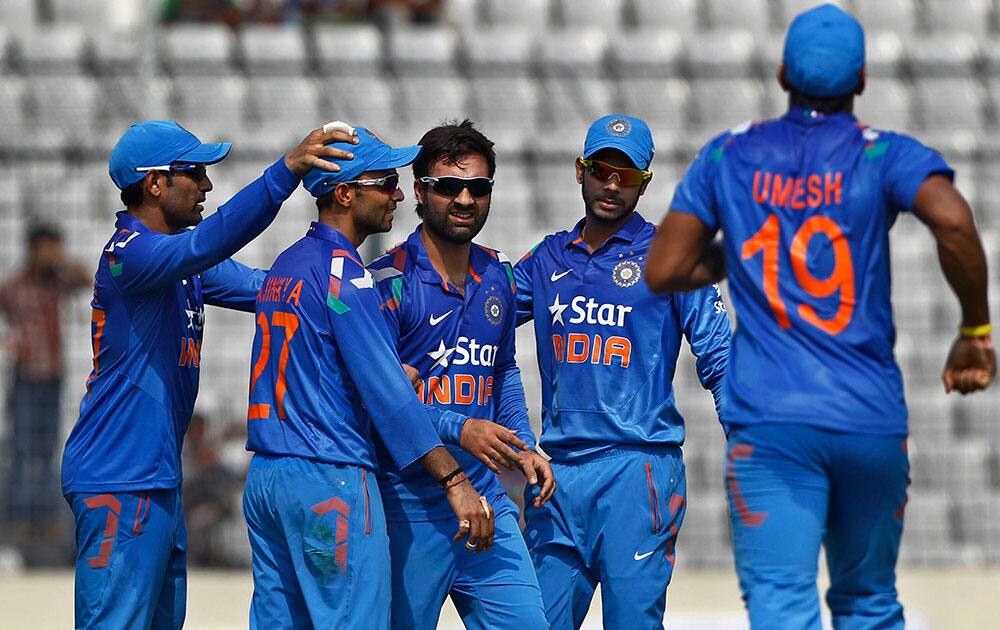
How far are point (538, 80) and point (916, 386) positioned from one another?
441 cm

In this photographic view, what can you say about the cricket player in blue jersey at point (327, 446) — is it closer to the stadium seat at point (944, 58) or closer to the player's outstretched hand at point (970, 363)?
the player's outstretched hand at point (970, 363)

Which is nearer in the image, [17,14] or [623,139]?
[623,139]

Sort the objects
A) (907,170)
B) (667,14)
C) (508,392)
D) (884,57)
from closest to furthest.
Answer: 1. (907,170)
2. (508,392)
3. (884,57)
4. (667,14)

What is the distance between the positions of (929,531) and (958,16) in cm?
590

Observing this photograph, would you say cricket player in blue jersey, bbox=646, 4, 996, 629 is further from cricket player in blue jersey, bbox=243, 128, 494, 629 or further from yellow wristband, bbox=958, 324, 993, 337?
cricket player in blue jersey, bbox=243, 128, 494, 629

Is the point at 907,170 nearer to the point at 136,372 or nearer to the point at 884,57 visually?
the point at 136,372

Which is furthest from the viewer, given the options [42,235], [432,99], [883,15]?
[883,15]

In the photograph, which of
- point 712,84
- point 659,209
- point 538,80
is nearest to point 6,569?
point 659,209

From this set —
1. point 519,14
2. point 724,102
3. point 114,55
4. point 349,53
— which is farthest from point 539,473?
point 519,14

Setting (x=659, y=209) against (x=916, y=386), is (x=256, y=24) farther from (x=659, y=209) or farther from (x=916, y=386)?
(x=916, y=386)

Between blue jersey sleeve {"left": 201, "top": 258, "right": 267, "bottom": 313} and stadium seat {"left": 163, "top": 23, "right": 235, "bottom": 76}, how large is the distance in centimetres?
836

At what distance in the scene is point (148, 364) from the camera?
5387mm

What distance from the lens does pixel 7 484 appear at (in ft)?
36.1

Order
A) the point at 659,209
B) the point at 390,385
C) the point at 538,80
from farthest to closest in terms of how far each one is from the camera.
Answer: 1. the point at 538,80
2. the point at 659,209
3. the point at 390,385
